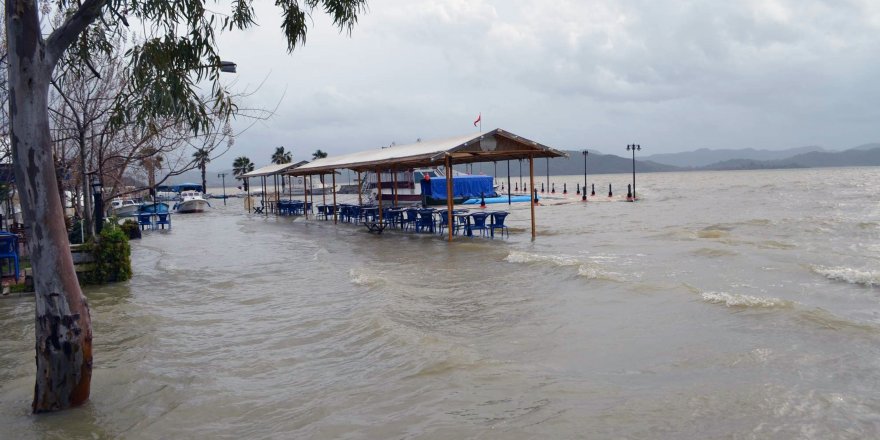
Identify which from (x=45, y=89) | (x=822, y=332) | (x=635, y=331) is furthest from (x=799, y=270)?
(x=45, y=89)

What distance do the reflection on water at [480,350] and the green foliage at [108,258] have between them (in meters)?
0.48

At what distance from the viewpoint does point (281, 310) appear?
951 cm

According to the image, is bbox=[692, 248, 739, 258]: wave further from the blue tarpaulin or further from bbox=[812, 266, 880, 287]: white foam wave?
the blue tarpaulin

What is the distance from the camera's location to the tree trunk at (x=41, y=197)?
15.4ft

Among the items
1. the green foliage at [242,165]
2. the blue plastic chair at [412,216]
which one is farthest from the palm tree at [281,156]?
the blue plastic chair at [412,216]

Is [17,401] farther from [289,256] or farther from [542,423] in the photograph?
[289,256]

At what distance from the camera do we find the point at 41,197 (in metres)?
4.72

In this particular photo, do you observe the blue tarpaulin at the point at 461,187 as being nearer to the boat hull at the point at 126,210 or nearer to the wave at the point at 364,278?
the boat hull at the point at 126,210

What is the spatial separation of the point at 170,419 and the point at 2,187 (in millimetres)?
10659

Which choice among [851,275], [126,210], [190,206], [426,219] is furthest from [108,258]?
[190,206]

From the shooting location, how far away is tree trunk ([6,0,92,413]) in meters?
4.69

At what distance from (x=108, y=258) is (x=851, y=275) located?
46.5ft

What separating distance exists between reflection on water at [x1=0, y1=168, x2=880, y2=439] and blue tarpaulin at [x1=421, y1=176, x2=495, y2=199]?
27299 mm

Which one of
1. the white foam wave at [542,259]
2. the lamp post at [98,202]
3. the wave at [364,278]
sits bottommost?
the white foam wave at [542,259]
